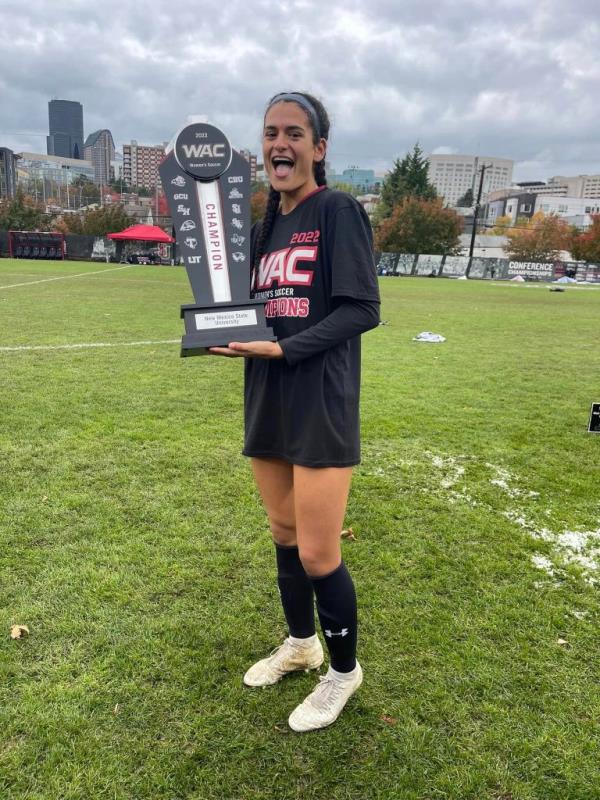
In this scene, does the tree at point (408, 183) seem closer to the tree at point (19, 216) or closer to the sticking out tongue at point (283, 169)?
the tree at point (19, 216)

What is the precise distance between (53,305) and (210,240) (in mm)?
13018

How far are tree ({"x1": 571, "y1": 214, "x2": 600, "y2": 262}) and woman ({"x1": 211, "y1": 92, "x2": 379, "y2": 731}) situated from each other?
5636cm

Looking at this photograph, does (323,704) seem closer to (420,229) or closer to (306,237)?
(306,237)

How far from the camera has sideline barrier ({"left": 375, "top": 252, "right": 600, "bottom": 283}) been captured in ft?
141

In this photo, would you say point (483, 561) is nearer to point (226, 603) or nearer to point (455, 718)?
point (455, 718)

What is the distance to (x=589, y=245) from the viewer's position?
5125 centimetres

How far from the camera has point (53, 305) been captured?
1368 cm

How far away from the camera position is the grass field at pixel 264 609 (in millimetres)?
1948

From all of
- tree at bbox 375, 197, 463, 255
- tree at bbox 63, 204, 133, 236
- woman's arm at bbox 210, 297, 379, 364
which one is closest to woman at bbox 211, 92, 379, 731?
woman's arm at bbox 210, 297, 379, 364

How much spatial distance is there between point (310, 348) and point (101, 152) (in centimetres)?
7401

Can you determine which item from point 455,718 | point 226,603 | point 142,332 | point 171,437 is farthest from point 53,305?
point 455,718

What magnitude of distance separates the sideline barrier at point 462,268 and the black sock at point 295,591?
41179 mm

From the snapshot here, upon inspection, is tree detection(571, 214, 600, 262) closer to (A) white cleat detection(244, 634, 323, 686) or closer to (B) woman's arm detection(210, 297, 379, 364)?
(A) white cleat detection(244, 634, 323, 686)

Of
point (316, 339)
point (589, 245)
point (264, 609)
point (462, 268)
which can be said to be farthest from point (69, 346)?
point (589, 245)
